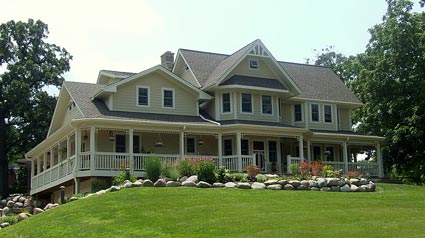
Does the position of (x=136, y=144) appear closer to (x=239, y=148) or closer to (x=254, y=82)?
(x=239, y=148)

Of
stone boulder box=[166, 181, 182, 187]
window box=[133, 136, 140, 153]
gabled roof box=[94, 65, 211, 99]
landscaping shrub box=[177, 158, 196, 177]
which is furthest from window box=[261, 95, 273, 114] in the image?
stone boulder box=[166, 181, 182, 187]

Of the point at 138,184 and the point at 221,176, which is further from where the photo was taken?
the point at 221,176

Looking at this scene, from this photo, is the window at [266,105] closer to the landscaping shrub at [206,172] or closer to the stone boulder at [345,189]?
the stone boulder at [345,189]

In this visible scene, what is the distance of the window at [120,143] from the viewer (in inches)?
1200

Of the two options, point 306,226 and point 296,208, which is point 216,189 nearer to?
point 296,208

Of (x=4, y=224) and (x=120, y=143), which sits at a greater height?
(x=120, y=143)

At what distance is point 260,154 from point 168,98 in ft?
20.3

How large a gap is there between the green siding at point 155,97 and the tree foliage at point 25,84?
49.0 feet

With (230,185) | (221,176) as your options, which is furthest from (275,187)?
(221,176)

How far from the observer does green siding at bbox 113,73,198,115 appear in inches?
1201

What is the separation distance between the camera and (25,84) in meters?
42.9

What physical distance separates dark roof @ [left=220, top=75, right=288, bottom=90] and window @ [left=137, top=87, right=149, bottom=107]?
14.6ft

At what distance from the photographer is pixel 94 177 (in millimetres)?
27172

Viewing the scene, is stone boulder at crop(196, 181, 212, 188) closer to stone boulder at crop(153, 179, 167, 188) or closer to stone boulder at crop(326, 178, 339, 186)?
stone boulder at crop(153, 179, 167, 188)
